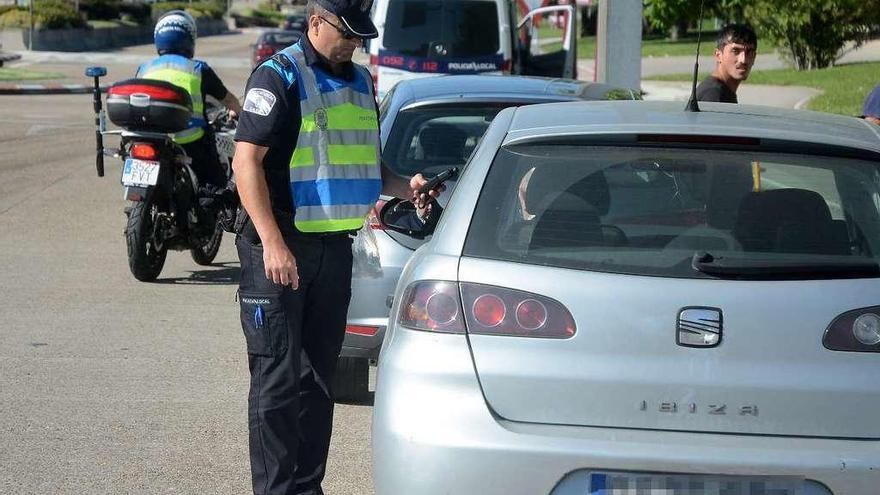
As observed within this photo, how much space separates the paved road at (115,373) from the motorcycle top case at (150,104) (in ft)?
3.65

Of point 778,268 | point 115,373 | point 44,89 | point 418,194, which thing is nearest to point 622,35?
point 115,373

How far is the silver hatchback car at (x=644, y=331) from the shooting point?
3.57m

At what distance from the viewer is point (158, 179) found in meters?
9.16

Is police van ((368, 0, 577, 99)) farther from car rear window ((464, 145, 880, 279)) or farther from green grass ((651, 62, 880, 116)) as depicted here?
car rear window ((464, 145, 880, 279))

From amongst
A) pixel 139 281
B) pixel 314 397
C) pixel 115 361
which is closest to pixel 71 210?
pixel 139 281

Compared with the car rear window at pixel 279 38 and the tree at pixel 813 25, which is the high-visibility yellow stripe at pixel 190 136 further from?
the car rear window at pixel 279 38

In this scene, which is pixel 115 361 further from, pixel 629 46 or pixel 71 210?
pixel 629 46

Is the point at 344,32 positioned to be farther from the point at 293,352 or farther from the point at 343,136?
the point at 293,352

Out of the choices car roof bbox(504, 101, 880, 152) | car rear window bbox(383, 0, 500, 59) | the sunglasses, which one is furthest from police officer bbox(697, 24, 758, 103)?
car rear window bbox(383, 0, 500, 59)

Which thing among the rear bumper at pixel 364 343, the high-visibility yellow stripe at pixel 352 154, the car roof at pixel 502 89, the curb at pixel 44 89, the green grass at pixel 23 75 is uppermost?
the high-visibility yellow stripe at pixel 352 154

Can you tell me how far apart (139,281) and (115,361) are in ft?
7.59

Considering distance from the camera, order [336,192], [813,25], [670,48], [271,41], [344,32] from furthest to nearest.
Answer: [670,48], [271,41], [813,25], [336,192], [344,32]

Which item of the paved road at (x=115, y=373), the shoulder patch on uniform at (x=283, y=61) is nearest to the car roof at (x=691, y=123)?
the shoulder patch on uniform at (x=283, y=61)

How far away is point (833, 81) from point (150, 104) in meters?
22.0
